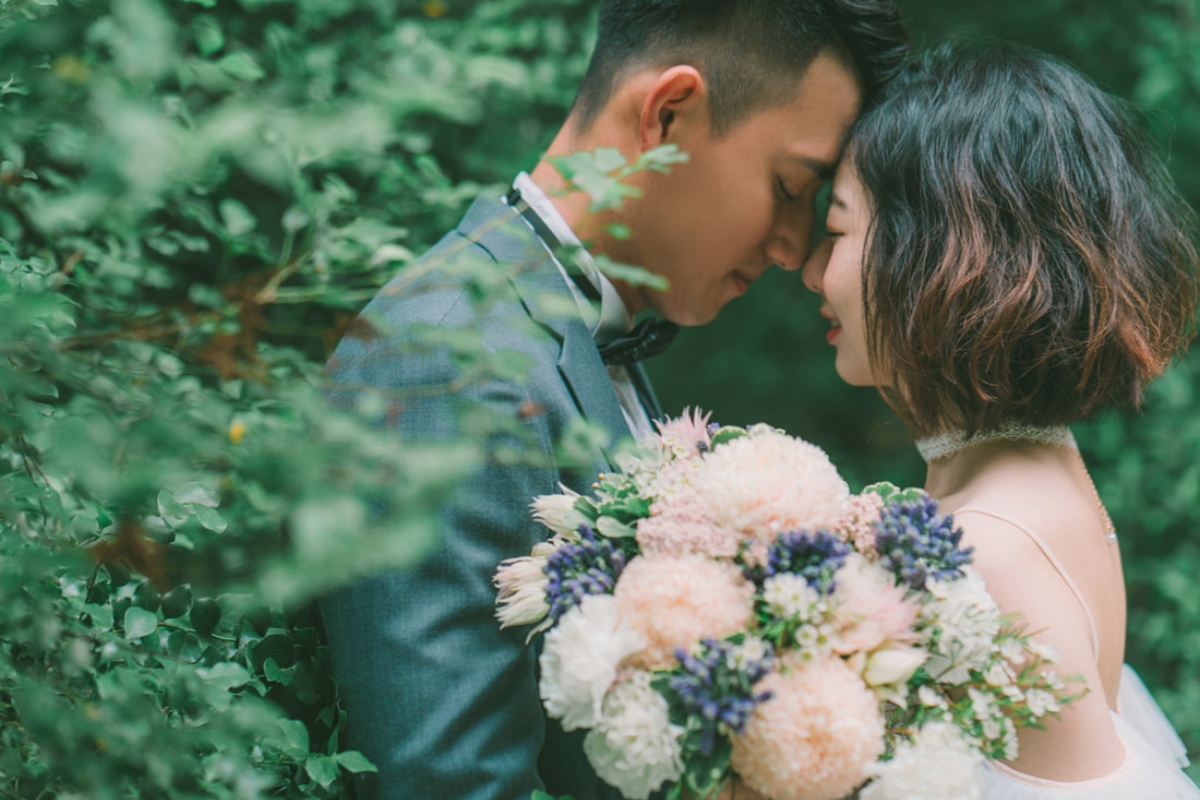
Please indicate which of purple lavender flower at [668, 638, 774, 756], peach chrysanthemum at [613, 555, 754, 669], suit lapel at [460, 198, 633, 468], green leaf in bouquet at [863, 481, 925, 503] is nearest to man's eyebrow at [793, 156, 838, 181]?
suit lapel at [460, 198, 633, 468]

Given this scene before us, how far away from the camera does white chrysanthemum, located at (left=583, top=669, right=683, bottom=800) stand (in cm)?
113

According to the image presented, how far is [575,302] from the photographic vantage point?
1231mm

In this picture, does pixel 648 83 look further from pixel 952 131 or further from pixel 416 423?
pixel 416 423

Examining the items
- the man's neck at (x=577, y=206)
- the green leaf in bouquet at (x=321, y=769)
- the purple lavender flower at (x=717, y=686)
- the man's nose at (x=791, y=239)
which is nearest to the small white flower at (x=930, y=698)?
the purple lavender flower at (x=717, y=686)

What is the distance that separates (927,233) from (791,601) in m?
1.00

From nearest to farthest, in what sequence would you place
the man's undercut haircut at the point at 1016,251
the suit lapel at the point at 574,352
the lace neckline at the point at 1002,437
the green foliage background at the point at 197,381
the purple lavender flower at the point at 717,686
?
1. the green foliage background at the point at 197,381
2. the purple lavender flower at the point at 717,686
3. the suit lapel at the point at 574,352
4. the man's undercut haircut at the point at 1016,251
5. the lace neckline at the point at 1002,437

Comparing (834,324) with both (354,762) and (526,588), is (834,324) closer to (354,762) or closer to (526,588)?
(526,588)

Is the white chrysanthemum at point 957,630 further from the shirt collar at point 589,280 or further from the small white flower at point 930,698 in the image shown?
the shirt collar at point 589,280

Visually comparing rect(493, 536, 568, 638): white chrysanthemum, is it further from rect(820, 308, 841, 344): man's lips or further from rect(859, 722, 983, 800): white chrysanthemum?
rect(820, 308, 841, 344): man's lips

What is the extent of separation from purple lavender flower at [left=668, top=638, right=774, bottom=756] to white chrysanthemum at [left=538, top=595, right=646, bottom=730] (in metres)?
0.08

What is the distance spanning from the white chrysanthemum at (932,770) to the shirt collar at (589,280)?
985 millimetres

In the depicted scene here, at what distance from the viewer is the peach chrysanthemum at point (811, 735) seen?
1.13 m

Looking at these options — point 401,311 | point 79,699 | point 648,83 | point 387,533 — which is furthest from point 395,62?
point 387,533

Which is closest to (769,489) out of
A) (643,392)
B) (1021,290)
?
(1021,290)
